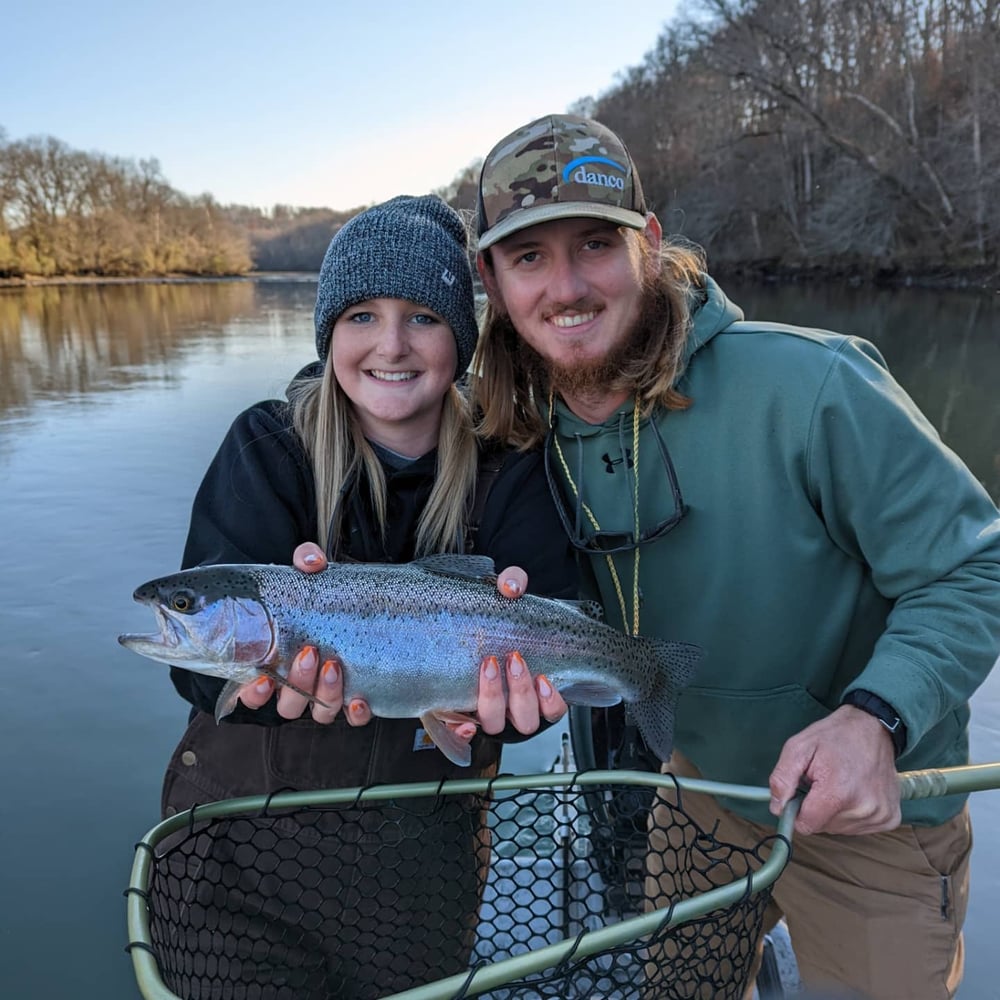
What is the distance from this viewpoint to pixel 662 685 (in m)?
2.26

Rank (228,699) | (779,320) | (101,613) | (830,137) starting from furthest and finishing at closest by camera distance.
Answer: (830,137), (779,320), (101,613), (228,699)

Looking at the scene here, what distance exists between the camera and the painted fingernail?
203 centimetres

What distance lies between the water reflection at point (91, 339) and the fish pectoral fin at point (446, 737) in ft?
43.5

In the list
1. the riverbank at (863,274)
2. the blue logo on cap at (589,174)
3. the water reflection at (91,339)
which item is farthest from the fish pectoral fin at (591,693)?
the riverbank at (863,274)

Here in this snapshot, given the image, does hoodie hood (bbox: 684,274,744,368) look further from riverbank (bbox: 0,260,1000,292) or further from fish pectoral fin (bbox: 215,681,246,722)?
riverbank (bbox: 0,260,1000,292)

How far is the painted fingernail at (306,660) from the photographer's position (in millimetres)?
2027

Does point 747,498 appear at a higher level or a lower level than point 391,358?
lower

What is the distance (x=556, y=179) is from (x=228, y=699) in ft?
5.65

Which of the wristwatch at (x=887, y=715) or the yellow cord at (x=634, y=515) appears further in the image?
the yellow cord at (x=634, y=515)

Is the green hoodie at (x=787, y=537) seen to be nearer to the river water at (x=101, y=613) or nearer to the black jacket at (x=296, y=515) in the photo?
the black jacket at (x=296, y=515)

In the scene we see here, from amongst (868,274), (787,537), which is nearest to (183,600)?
(787,537)

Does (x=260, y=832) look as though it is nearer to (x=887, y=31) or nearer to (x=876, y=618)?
(x=876, y=618)

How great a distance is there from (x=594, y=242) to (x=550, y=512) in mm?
848

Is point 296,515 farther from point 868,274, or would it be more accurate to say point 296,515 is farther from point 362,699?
point 868,274
